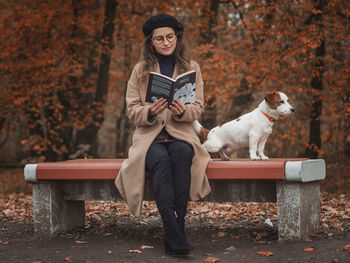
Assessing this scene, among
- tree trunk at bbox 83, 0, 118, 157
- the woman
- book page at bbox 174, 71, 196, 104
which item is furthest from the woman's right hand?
tree trunk at bbox 83, 0, 118, 157

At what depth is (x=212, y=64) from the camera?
9.51 m

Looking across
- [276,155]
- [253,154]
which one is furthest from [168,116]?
[276,155]

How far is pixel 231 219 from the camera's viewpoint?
538 centimetres

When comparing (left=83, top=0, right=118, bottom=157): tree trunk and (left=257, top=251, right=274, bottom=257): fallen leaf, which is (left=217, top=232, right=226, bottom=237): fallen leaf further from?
(left=83, top=0, right=118, bottom=157): tree trunk

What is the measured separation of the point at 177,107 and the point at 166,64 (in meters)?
0.60

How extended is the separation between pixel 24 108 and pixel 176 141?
8.11 m

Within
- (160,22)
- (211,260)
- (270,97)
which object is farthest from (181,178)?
(160,22)

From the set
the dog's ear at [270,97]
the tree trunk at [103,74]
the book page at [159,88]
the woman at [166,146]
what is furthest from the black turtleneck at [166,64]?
the tree trunk at [103,74]

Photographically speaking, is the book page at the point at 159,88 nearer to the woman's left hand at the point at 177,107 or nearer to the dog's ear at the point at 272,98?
the woman's left hand at the point at 177,107

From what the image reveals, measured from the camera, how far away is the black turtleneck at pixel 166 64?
4.32 metres

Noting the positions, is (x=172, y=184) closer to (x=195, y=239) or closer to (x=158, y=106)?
(x=158, y=106)

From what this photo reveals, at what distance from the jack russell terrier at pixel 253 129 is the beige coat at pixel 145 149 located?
34 centimetres

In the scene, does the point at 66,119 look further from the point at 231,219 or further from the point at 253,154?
the point at 253,154

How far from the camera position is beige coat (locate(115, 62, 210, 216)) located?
3.98m
